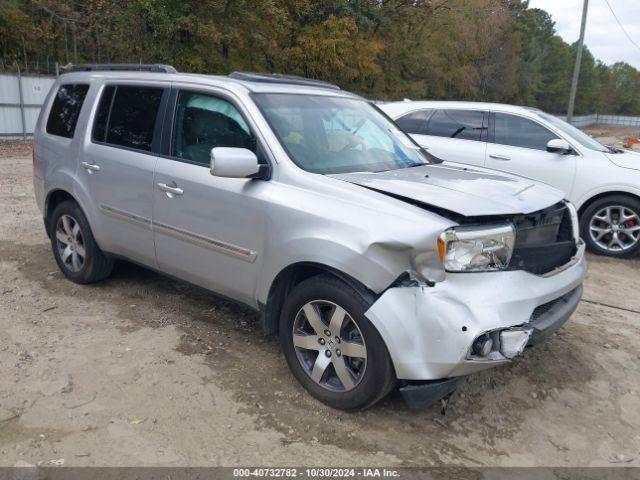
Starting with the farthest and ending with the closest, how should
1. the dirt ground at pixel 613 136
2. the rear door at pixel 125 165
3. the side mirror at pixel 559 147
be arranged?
the dirt ground at pixel 613 136 → the side mirror at pixel 559 147 → the rear door at pixel 125 165

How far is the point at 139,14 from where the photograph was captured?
64.8 ft

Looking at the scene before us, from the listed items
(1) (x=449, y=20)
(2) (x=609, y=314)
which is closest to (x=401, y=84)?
(1) (x=449, y=20)

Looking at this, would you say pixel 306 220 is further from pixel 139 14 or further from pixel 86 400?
pixel 139 14

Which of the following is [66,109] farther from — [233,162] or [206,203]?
[233,162]

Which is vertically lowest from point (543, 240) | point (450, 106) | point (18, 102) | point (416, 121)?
point (543, 240)

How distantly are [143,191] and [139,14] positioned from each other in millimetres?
17847

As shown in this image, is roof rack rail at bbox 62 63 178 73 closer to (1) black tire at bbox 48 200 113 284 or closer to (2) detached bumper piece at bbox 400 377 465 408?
(1) black tire at bbox 48 200 113 284

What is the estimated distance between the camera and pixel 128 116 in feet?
14.9

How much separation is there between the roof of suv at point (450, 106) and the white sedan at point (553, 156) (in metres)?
0.01

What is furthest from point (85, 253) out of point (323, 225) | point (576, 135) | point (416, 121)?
point (576, 135)

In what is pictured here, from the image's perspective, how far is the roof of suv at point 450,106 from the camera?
25.0 feet

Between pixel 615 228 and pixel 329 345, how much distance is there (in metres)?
5.17

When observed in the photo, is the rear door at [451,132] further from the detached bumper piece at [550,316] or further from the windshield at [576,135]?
the detached bumper piece at [550,316]

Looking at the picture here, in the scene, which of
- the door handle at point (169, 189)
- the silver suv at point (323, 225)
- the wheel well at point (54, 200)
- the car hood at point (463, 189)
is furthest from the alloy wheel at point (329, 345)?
the wheel well at point (54, 200)
